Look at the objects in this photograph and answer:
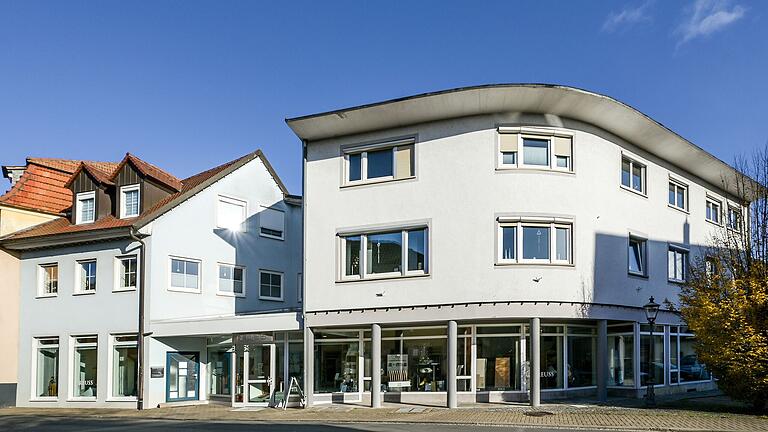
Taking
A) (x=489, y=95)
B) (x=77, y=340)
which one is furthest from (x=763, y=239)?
(x=77, y=340)

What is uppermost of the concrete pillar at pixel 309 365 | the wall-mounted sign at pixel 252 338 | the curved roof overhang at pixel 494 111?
the curved roof overhang at pixel 494 111

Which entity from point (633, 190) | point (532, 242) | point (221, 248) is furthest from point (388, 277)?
point (221, 248)

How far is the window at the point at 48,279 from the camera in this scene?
30031mm

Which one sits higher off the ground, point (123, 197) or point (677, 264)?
point (123, 197)

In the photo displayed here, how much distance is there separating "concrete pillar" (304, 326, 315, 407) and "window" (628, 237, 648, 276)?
10.1 meters

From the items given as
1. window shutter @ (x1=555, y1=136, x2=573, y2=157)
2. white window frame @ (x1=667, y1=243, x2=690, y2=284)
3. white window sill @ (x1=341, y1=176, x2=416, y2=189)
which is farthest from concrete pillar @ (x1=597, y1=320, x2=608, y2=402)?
white window sill @ (x1=341, y1=176, x2=416, y2=189)

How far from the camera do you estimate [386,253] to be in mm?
23953

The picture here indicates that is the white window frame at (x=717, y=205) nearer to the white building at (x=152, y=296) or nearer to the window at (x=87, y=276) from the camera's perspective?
the white building at (x=152, y=296)

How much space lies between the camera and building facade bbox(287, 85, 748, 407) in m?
22.6

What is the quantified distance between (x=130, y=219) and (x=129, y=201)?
3.40 ft

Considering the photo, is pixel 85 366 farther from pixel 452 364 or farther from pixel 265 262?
pixel 452 364

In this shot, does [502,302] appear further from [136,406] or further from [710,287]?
[136,406]

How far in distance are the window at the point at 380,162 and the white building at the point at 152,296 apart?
4.99 meters

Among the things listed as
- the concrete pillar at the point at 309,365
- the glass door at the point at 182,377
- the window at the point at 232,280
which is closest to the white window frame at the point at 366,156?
the concrete pillar at the point at 309,365
